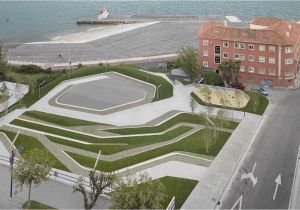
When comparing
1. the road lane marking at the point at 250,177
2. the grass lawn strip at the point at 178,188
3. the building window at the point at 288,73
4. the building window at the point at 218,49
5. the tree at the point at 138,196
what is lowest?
the grass lawn strip at the point at 178,188

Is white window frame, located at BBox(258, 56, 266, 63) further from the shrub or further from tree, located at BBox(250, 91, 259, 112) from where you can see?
tree, located at BBox(250, 91, 259, 112)

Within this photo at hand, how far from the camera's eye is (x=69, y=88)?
84.4 meters

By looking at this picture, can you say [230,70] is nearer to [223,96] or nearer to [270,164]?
[223,96]

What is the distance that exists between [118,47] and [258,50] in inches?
2039

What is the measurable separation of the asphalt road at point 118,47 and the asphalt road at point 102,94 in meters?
29.2

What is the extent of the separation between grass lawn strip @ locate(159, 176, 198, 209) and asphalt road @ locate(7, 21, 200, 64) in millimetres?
66642

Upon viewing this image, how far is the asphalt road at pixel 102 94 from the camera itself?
7712 cm

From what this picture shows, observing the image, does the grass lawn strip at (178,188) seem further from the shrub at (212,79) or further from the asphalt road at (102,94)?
the shrub at (212,79)

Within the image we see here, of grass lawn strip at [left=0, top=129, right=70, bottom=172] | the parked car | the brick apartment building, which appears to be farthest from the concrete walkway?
the brick apartment building

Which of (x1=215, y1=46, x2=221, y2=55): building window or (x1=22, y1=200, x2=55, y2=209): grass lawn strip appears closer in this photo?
(x1=22, y1=200, x2=55, y2=209): grass lawn strip

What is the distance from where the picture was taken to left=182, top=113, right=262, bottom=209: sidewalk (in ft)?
158

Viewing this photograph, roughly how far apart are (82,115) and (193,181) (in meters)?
27.0

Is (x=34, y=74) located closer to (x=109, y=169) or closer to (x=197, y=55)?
(x=197, y=55)

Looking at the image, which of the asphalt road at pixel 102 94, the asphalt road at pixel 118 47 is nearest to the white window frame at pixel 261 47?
the asphalt road at pixel 102 94
